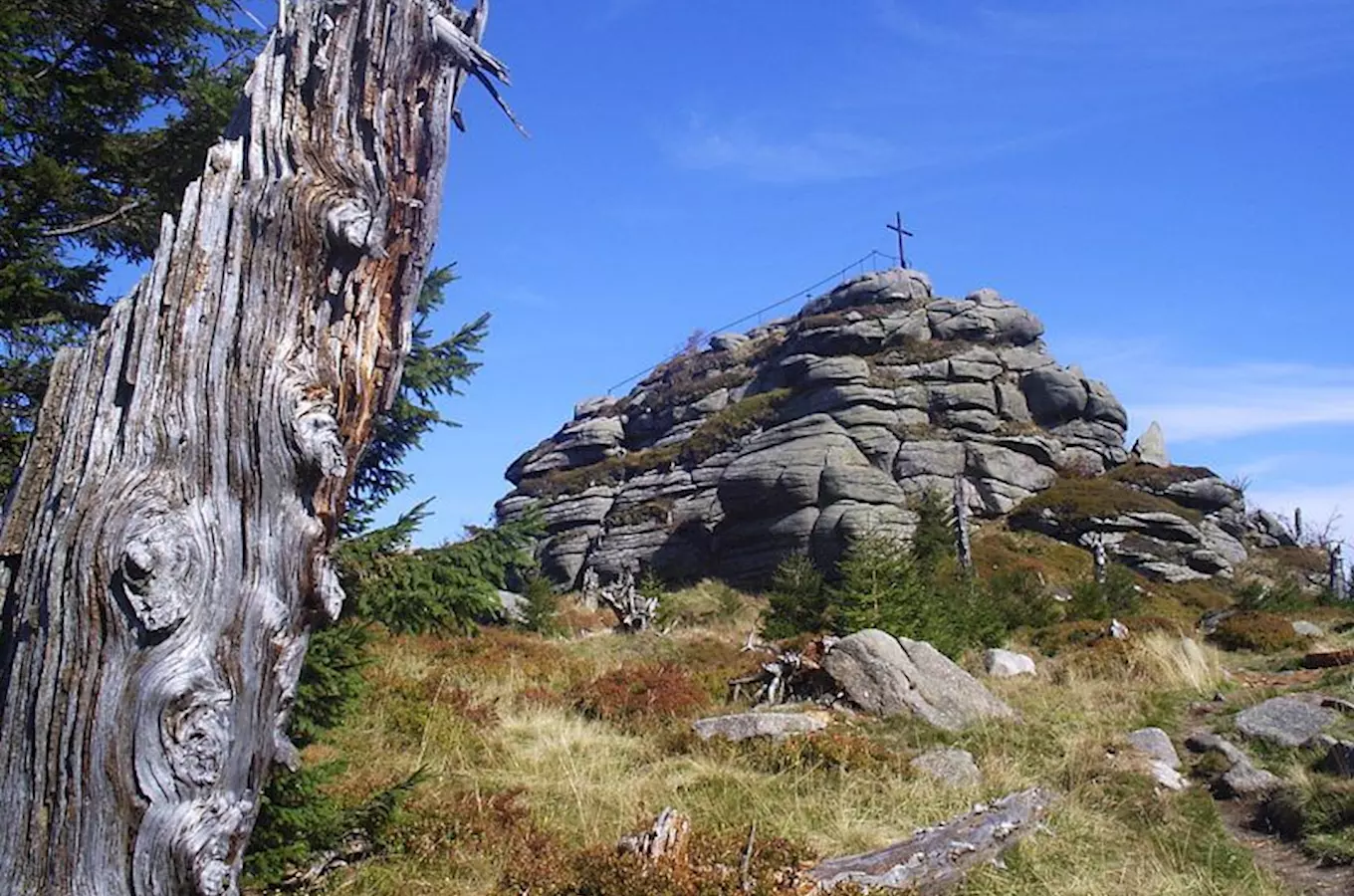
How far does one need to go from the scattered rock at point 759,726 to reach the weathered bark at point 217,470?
734 cm

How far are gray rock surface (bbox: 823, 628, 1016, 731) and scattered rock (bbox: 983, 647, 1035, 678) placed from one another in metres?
3.05

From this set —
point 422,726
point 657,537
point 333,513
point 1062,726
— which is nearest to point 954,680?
point 1062,726

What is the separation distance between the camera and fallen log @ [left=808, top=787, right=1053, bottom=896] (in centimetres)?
611

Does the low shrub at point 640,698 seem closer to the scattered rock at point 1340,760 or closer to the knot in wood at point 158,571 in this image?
the scattered rock at point 1340,760

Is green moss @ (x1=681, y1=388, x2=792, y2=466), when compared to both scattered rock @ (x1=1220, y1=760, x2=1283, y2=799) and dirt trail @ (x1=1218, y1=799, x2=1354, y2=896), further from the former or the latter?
dirt trail @ (x1=1218, y1=799, x2=1354, y2=896)

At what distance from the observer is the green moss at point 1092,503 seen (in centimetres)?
3559

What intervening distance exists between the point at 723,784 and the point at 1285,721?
723 cm

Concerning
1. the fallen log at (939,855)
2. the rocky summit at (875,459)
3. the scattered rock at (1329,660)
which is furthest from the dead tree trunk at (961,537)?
the fallen log at (939,855)

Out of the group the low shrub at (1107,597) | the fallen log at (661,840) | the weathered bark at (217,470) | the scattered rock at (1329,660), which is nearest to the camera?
the weathered bark at (217,470)

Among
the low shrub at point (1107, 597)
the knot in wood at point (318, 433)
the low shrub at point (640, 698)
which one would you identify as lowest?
the low shrub at point (640, 698)

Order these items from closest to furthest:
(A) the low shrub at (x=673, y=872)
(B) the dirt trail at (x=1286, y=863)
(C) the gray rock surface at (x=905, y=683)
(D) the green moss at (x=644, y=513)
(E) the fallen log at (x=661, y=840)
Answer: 1. (A) the low shrub at (x=673, y=872)
2. (E) the fallen log at (x=661, y=840)
3. (B) the dirt trail at (x=1286, y=863)
4. (C) the gray rock surface at (x=905, y=683)
5. (D) the green moss at (x=644, y=513)

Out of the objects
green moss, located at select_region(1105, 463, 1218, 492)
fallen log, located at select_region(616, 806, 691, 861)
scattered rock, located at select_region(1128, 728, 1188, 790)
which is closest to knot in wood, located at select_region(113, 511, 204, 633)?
fallen log, located at select_region(616, 806, 691, 861)

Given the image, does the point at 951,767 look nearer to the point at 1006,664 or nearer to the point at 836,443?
the point at 1006,664

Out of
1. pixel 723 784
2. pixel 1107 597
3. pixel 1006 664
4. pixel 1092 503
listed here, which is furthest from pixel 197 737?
pixel 1092 503
